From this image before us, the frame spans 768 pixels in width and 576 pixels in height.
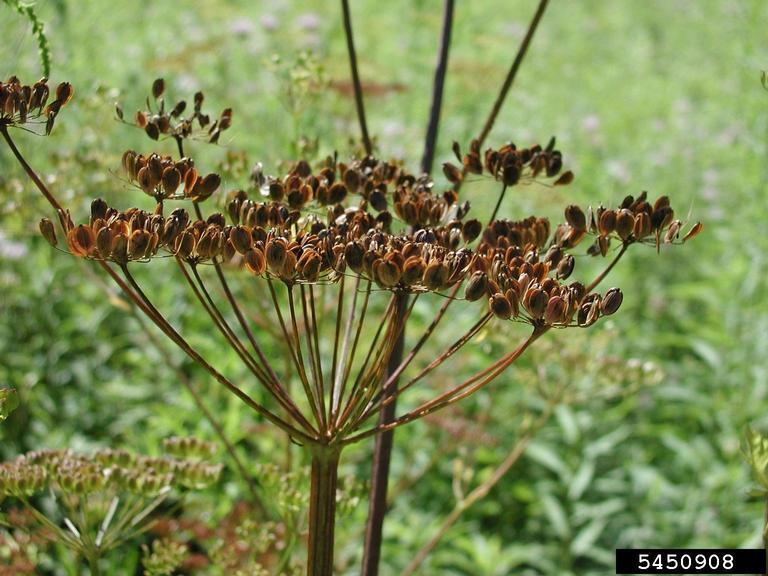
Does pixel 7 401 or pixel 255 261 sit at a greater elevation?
pixel 255 261

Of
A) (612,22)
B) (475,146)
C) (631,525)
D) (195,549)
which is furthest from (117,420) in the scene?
(612,22)

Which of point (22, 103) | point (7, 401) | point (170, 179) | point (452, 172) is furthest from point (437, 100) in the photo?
point (7, 401)

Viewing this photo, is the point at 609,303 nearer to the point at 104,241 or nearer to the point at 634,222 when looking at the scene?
the point at 634,222

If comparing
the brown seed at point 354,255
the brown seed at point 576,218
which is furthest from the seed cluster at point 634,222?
the brown seed at point 354,255

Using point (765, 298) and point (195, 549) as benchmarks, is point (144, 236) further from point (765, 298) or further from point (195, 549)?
point (765, 298)

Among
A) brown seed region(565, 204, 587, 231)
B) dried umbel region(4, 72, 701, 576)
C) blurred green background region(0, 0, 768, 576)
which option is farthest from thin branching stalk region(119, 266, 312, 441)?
blurred green background region(0, 0, 768, 576)

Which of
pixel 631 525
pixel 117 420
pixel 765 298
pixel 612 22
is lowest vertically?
pixel 631 525

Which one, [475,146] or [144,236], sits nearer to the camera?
[144,236]

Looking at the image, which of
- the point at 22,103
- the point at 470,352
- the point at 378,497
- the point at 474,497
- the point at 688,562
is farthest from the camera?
the point at 470,352
